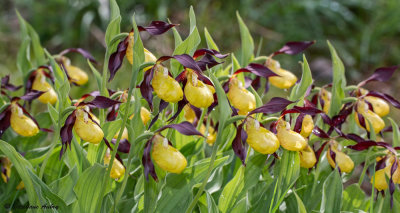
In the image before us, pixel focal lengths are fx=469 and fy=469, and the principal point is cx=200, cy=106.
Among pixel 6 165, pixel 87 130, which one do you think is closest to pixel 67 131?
pixel 87 130

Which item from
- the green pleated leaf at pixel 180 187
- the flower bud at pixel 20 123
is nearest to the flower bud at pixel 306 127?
the green pleated leaf at pixel 180 187

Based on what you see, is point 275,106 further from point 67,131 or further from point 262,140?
point 67,131

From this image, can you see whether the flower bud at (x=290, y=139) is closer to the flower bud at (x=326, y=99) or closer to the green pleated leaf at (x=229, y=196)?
the green pleated leaf at (x=229, y=196)

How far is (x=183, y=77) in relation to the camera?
4.41ft

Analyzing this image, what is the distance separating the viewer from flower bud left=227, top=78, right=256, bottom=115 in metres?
1.48

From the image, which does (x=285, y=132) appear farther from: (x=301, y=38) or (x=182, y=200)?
(x=301, y=38)

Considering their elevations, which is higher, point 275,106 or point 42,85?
point 275,106

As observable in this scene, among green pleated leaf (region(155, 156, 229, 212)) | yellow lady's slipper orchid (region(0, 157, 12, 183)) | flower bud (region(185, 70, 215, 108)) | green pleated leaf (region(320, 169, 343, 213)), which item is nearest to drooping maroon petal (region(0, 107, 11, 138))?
yellow lady's slipper orchid (region(0, 157, 12, 183))

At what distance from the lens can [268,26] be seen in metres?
5.06

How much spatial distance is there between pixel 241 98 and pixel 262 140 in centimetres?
22

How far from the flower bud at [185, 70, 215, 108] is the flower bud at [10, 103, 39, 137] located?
0.64 meters

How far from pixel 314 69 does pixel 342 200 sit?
3.19 m

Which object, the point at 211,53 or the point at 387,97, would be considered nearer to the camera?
the point at 211,53

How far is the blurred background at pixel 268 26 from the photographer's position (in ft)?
15.1
